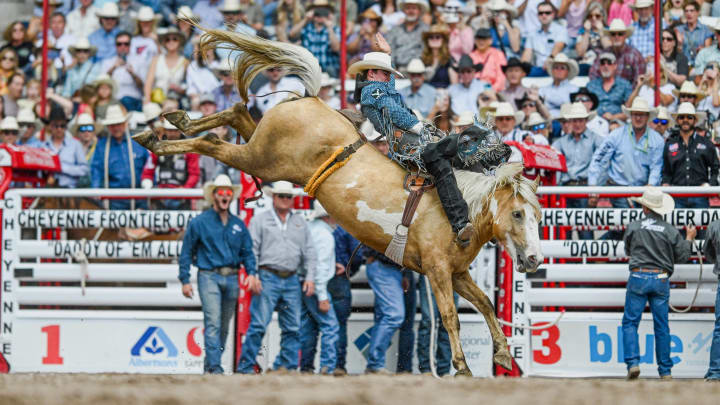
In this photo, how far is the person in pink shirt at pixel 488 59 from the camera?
12203 millimetres

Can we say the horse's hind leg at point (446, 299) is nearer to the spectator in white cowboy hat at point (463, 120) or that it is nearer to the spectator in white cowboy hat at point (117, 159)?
the spectator in white cowboy hat at point (463, 120)

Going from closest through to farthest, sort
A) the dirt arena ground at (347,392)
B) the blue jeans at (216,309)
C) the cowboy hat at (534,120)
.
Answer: the dirt arena ground at (347,392) → the blue jeans at (216,309) → the cowboy hat at (534,120)

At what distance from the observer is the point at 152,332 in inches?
382

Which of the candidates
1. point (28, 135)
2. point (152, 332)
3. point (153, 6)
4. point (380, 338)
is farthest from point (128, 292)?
point (153, 6)

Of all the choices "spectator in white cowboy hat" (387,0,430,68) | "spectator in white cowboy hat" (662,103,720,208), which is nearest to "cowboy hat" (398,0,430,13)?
"spectator in white cowboy hat" (387,0,430,68)

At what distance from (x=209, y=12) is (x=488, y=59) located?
163 inches

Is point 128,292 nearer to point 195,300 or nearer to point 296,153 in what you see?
point 195,300

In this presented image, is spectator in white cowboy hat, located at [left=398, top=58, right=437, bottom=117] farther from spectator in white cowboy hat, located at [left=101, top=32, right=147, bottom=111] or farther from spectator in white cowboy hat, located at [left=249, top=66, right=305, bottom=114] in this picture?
spectator in white cowboy hat, located at [left=101, top=32, right=147, bottom=111]

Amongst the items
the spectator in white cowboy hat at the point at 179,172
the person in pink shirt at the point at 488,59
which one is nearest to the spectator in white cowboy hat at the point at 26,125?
the spectator in white cowboy hat at the point at 179,172

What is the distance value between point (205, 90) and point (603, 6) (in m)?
4.75

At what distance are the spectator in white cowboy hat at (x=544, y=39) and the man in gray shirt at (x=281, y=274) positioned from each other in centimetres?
407

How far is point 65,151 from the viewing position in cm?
1154

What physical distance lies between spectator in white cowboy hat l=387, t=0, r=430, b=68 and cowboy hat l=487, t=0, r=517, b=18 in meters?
0.79

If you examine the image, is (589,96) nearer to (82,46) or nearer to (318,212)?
(318,212)
